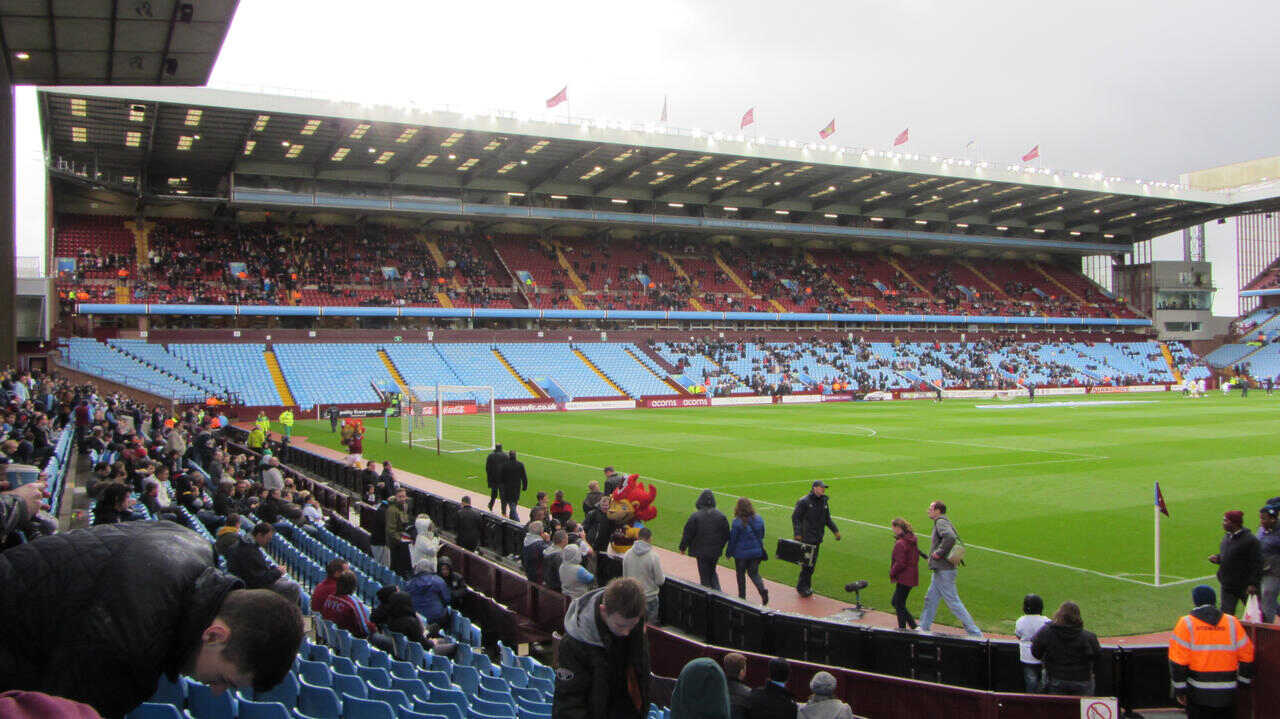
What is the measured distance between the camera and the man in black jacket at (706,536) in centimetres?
1152

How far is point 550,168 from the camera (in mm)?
58562

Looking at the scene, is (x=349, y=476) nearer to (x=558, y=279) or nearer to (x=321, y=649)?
(x=321, y=649)

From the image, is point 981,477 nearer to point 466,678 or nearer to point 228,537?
point 466,678

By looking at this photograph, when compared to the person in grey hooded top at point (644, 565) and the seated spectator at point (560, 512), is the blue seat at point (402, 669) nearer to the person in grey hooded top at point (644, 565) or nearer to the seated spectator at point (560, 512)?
the person in grey hooded top at point (644, 565)

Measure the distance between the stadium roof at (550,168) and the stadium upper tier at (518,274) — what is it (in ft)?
12.5

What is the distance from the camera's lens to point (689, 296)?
67.3 meters

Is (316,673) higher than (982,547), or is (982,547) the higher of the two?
(316,673)

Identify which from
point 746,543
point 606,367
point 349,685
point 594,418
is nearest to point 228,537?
point 349,685

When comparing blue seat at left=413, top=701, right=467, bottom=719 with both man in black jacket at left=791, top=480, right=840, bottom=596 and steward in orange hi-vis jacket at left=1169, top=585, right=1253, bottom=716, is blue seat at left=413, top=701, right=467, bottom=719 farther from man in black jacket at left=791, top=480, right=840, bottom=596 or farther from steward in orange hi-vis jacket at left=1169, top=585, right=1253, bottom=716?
man in black jacket at left=791, top=480, right=840, bottom=596

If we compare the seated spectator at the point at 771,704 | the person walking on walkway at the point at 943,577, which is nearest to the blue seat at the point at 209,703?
the seated spectator at the point at 771,704

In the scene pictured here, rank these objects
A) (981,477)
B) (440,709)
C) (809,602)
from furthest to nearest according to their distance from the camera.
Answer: (981,477), (809,602), (440,709)

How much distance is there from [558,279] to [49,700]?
64205 mm

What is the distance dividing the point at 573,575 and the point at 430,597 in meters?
1.60

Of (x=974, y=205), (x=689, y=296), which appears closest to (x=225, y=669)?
(x=689, y=296)
